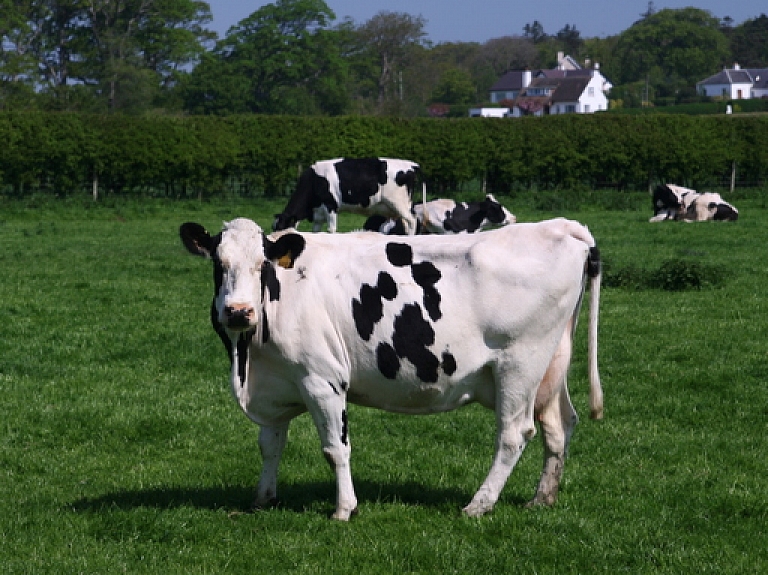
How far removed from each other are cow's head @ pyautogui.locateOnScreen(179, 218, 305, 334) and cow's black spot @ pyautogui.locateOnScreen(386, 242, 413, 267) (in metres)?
0.61

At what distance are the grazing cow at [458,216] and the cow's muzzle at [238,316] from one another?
1766cm

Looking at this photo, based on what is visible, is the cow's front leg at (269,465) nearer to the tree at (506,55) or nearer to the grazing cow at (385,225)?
the grazing cow at (385,225)

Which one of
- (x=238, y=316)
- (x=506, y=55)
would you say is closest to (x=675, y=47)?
(x=506, y=55)

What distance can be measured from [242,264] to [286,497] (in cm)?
179

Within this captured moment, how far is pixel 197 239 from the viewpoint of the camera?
270 inches

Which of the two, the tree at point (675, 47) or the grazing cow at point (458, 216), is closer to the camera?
the grazing cow at point (458, 216)

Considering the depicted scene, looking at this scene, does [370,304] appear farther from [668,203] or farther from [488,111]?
[488,111]

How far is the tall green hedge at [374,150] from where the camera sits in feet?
111

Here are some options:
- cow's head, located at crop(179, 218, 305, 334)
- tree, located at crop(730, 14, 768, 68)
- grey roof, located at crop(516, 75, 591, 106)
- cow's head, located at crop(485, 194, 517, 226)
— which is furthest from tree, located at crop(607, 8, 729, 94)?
cow's head, located at crop(179, 218, 305, 334)

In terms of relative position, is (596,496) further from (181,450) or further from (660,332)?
(660,332)

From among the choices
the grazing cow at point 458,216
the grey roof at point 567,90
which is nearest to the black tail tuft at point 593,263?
the grazing cow at point 458,216

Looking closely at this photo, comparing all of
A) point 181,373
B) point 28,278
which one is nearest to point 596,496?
point 181,373

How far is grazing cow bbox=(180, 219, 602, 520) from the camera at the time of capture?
676 cm

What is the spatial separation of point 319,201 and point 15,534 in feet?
54.2
